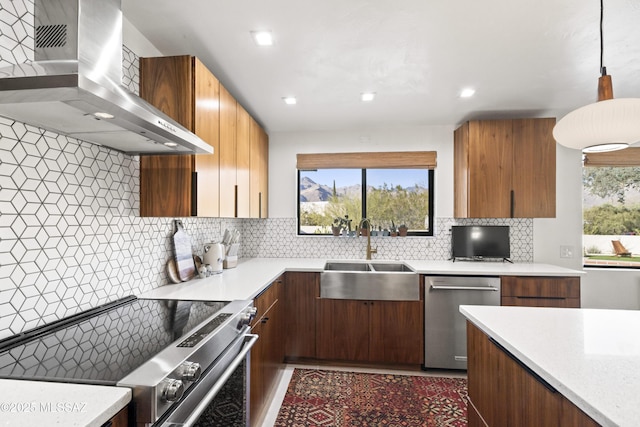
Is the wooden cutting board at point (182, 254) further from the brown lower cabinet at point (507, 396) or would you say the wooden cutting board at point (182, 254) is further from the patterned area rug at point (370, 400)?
the brown lower cabinet at point (507, 396)

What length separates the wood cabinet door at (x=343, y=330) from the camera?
274 centimetres

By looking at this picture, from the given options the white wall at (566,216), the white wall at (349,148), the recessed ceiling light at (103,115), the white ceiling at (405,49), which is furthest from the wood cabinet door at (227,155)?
the white wall at (566,216)

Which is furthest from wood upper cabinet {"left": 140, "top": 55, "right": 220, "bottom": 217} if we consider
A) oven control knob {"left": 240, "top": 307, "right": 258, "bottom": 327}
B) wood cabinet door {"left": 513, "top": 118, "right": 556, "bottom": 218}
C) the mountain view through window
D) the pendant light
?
wood cabinet door {"left": 513, "top": 118, "right": 556, "bottom": 218}

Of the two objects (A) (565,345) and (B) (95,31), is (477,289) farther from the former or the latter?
(B) (95,31)

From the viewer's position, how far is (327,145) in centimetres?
351

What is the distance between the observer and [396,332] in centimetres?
271

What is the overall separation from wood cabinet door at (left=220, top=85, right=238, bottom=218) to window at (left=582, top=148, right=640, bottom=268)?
11.6ft

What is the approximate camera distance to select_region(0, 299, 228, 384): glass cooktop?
0.87 m

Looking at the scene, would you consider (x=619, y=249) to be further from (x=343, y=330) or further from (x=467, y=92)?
(x=343, y=330)

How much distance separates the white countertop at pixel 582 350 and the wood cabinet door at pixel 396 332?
1240 millimetres

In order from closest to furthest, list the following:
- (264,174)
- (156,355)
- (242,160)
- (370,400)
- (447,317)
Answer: (156,355) < (370,400) < (242,160) < (447,317) < (264,174)

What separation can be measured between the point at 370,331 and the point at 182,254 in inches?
68.7

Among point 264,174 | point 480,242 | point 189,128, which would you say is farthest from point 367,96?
point 480,242

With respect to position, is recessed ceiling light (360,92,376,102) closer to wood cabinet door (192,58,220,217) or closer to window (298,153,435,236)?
window (298,153,435,236)
